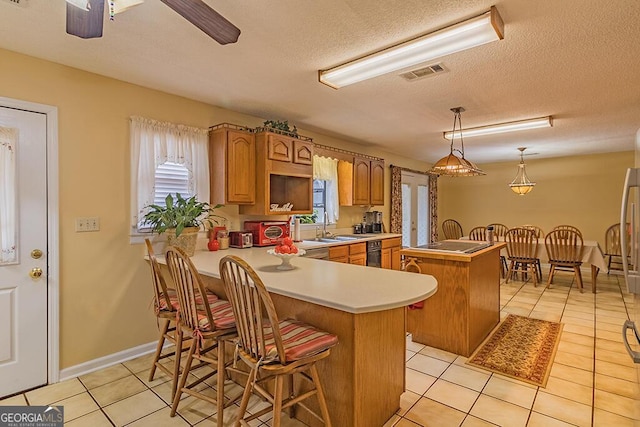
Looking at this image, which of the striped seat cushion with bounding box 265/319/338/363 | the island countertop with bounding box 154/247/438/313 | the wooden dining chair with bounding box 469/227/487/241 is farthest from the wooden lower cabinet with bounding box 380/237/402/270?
the striped seat cushion with bounding box 265/319/338/363

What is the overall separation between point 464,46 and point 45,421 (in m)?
3.47

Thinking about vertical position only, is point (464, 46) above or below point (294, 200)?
above

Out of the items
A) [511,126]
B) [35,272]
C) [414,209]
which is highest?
[511,126]

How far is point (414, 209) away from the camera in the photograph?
7027 millimetres

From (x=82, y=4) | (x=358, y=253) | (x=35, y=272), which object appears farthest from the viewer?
(x=358, y=253)

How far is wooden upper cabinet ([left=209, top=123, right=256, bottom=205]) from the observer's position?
3.28 metres

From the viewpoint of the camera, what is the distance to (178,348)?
2168mm

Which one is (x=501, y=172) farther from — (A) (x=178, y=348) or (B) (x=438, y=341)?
(A) (x=178, y=348)

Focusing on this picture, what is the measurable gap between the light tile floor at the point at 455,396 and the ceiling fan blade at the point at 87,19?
2146 millimetres

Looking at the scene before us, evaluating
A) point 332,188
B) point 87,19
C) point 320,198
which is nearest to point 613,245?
point 332,188

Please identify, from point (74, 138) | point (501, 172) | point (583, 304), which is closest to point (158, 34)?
point (74, 138)

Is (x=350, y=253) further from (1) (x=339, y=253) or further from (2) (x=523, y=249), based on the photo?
(2) (x=523, y=249)

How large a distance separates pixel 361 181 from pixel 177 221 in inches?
122

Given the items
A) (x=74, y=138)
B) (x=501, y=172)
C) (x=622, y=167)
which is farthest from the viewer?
(x=501, y=172)
